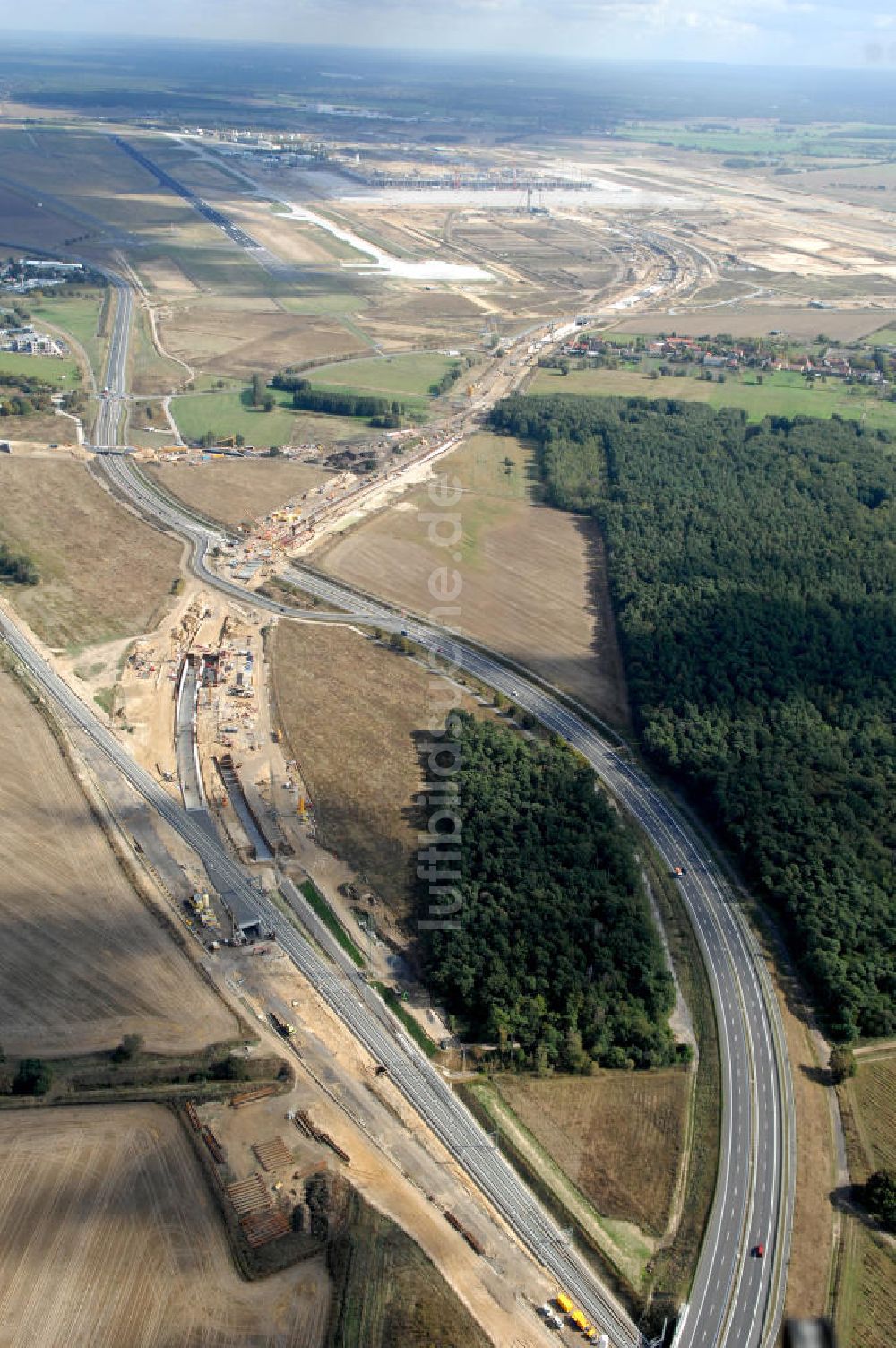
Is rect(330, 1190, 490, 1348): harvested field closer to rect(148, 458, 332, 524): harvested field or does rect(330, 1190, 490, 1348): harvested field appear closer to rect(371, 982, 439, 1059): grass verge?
rect(371, 982, 439, 1059): grass verge

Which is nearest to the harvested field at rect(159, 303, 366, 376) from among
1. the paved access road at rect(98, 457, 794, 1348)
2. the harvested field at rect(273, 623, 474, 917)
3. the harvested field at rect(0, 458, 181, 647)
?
the harvested field at rect(0, 458, 181, 647)

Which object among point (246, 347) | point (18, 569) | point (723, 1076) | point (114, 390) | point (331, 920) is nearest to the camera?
point (723, 1076)

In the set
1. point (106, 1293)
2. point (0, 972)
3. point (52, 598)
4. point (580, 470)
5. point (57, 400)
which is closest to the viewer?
point (106, 1293)

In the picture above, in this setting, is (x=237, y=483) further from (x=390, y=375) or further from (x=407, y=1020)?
(x=407, y=1020)

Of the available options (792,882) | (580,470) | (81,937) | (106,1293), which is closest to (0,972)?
(81,937)

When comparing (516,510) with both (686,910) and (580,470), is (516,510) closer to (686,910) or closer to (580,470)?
(580,470)

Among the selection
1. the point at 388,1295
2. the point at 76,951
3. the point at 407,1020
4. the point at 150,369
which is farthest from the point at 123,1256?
the point at 150,369

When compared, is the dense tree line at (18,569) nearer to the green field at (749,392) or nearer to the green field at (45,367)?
the green field at (45,367)
